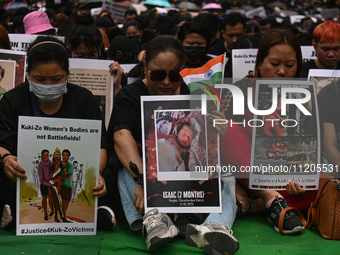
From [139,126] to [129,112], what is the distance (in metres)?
0.13

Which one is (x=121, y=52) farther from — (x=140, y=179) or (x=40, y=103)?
(x=140, y=179)

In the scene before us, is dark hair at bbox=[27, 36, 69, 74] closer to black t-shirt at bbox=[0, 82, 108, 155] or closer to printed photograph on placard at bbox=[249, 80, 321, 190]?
black t-shirt at bbox=[0, 82, 108, 155]

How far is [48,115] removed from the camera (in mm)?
4004

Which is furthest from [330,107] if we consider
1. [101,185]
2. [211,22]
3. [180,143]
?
[211,22]

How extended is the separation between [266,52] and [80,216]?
197 centimetres

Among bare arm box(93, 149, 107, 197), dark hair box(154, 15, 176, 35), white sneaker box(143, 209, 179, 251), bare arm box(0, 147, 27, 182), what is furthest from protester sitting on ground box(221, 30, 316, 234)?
dark hair box(154, 15, 176, 35)

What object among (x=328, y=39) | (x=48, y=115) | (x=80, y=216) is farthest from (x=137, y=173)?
(x=328, y=39)

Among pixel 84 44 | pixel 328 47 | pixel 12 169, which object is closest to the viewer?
pixel 12 169

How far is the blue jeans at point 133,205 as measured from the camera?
153 inches

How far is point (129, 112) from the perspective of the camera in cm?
418

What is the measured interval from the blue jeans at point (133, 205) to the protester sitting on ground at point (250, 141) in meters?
0.24

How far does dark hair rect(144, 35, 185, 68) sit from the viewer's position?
418 centimetres

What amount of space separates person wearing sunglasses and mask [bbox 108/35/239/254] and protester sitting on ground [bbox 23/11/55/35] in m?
2.54

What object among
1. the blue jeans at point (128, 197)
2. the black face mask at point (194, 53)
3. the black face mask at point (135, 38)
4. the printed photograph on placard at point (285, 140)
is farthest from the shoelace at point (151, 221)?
the black face mask at point (135, 38)
